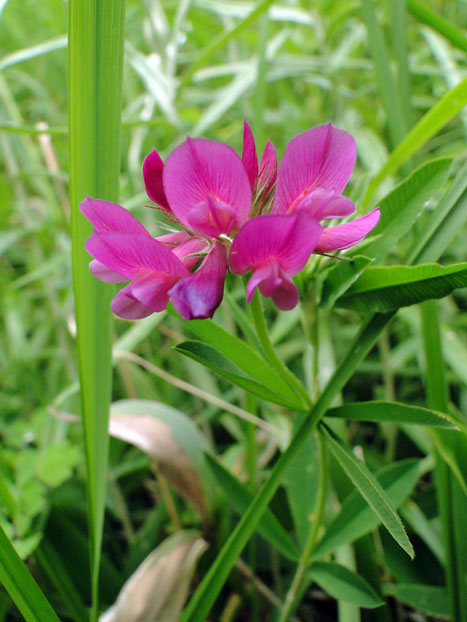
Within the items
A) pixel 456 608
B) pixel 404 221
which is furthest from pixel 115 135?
pixel 456 608

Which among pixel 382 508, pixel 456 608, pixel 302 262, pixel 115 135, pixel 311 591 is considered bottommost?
pixel 311 591

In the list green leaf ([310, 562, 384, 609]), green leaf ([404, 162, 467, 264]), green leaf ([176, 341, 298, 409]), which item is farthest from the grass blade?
green leaf ([310, 562, 384, 609])

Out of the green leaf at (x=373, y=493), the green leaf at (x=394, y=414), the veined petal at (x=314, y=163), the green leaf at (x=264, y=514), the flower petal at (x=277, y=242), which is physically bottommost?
the green leaf at (x=264, y=514)

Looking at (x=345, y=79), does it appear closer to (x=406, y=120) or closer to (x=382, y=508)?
(x=406, y=120)

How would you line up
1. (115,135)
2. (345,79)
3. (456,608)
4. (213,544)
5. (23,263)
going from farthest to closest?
(23,263), (345,79), (213,544), (456,608), (115,135)

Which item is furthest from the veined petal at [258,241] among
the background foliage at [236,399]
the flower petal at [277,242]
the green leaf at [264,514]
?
the green leaf at [264,514]

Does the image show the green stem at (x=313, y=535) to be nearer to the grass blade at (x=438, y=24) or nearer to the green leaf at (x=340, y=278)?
the green leaf at (x=340, y=278)
